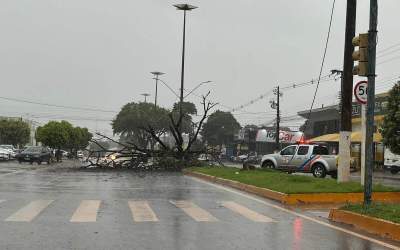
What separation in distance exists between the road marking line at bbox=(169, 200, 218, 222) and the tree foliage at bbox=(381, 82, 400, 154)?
13.1 metres

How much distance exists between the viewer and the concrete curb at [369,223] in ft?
35.7

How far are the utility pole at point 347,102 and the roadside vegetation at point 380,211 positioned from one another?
22.7 feet

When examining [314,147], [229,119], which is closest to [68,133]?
[314,147]

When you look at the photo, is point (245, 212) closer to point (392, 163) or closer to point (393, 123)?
point (393, 123)

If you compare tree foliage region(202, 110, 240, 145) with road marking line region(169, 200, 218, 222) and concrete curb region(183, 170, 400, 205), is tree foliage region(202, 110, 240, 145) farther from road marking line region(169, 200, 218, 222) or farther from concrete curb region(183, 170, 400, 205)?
road marking line region(169, 200, 218, 222)

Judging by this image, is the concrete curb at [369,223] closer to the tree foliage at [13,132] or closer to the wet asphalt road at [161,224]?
the wet asphalt road at [161,224]

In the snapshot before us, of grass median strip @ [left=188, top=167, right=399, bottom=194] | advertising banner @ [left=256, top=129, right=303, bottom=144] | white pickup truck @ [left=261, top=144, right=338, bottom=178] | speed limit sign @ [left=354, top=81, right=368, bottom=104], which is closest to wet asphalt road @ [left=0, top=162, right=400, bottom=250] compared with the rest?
grass median strip @ [left=188, top=167, right=399, bottom=194]

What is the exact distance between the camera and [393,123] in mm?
26234

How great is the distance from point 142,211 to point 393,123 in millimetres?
15945

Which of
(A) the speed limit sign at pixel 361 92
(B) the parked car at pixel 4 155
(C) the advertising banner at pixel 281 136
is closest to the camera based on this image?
(A) the speed limit sign at pixel 361 92

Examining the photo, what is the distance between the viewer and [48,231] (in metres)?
10.4

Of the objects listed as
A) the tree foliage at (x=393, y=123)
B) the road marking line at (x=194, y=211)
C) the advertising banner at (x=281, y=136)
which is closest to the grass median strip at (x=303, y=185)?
the road marking line at (x=194, y=211)

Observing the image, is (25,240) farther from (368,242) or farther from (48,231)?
(368,242)

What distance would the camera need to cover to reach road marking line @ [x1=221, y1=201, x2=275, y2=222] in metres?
13.1
